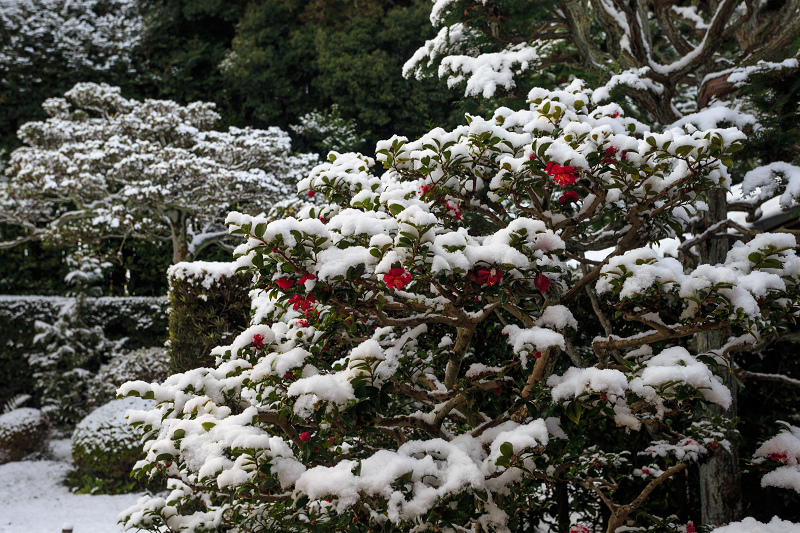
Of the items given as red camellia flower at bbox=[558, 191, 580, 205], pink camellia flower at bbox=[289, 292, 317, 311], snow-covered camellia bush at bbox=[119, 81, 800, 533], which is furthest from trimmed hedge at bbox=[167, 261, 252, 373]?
red camellia flower at bbox=[558, 191, 580, 205]

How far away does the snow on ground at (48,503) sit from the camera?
16.7ft

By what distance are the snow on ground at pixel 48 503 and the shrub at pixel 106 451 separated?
19cm

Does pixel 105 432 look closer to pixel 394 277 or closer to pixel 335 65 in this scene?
pixel 394 277

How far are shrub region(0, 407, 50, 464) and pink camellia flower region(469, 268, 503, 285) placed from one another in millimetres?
7370

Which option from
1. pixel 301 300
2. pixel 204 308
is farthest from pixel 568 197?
pixel 204 308

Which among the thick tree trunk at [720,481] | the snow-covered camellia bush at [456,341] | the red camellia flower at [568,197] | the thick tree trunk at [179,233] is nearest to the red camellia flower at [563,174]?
the snow-covered camellia bush at [456,341]

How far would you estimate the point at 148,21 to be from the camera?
42.4ft

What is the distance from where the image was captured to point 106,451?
5824 mm

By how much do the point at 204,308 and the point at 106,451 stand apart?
2.76m

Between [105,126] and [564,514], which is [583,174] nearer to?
[564,514]

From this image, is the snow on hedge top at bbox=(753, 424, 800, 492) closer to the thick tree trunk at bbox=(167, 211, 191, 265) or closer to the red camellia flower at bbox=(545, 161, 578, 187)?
the red camellia flower at bbox=(545, 161, 578, 187)

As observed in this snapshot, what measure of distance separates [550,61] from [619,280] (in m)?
3.17

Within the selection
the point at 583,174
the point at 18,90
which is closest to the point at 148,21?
the point at 18,90

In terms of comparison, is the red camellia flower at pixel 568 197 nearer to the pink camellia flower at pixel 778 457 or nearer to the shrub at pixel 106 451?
the pink camellia flower at pixel 778 457
